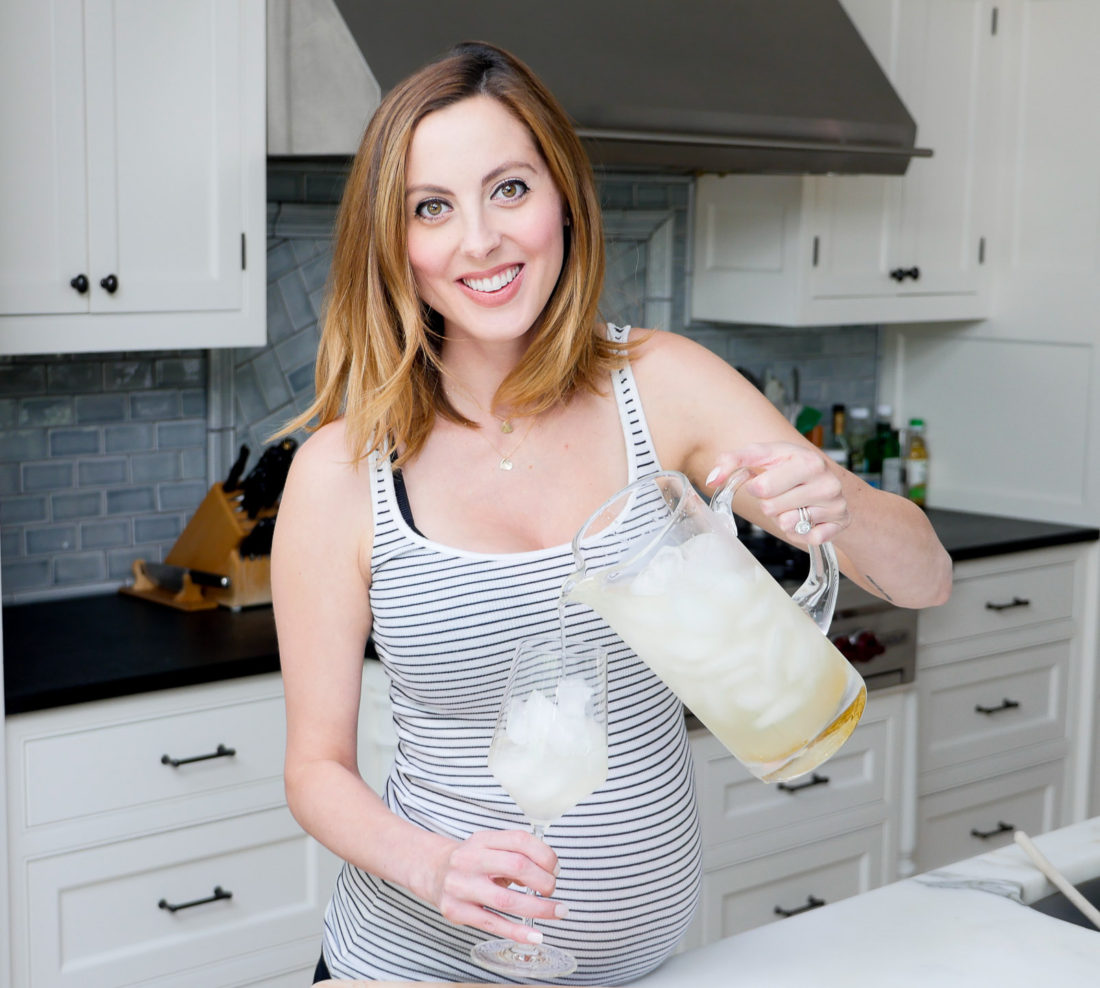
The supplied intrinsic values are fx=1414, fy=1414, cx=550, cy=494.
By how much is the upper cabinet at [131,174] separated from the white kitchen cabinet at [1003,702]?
1.63m

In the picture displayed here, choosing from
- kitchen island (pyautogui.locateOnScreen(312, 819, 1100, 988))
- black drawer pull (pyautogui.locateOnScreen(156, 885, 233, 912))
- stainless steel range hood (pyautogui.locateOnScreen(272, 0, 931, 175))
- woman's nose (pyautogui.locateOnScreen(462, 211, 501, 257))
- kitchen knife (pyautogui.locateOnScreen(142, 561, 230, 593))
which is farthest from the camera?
kitchen knife (pyautogui.locateOnScreen(142, 561, 230, 593))

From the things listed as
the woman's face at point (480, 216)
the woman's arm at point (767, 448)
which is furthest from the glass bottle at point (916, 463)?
the woman's face at point (480, 216)

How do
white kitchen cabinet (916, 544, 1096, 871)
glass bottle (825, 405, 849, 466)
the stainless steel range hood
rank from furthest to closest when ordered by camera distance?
1. glass bottle (825, 405, 849, 466)
2. white kitchen cabinet (916, 544, 1096, 871)
3. the stainless steel range hood

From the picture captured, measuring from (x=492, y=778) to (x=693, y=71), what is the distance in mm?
1688

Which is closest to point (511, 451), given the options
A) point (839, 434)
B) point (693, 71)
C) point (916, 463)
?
point (693, 71)

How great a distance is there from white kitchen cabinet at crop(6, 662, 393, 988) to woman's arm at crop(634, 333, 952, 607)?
1.04 meters

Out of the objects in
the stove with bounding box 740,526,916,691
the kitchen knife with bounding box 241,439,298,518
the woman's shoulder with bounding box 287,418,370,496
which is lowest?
the stove with bounding box 740,526,916,691

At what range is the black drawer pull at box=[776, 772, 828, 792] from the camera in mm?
2711

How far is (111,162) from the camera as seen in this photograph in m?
2.23

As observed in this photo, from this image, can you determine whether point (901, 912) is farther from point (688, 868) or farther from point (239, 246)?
point (239, 246)

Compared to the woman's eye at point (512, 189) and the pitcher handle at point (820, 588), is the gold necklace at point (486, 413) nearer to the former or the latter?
the woman's eye at point (512, 189)

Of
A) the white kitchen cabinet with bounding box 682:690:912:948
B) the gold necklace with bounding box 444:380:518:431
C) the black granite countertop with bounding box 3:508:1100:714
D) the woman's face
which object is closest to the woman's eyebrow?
the woman's face

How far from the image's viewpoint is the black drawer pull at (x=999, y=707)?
321cm

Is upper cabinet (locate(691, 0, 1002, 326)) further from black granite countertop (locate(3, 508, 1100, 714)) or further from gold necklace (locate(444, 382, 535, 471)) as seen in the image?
gold necklace (locate(444, 382, 535, 471))
